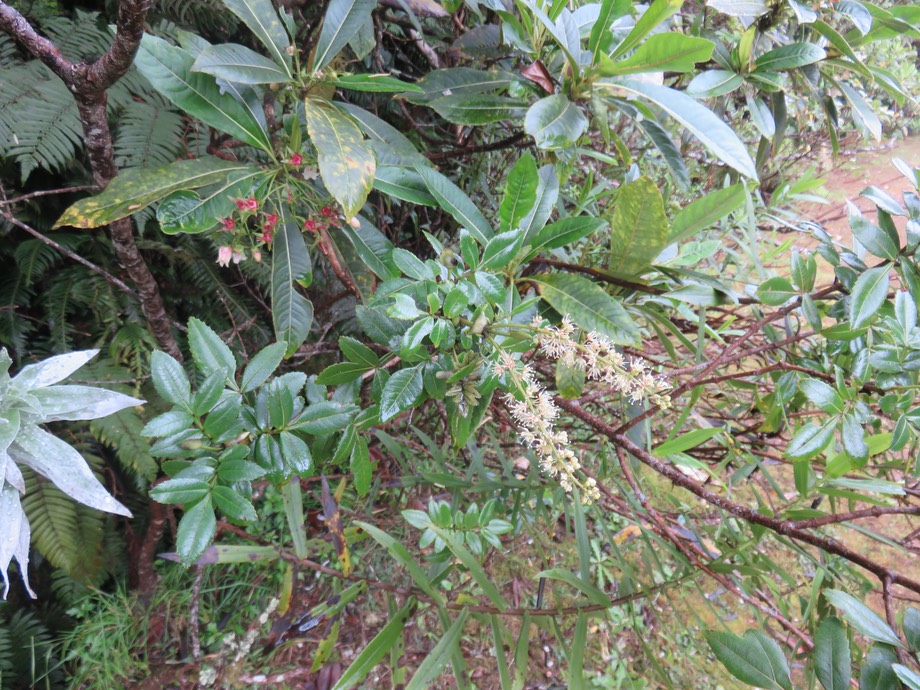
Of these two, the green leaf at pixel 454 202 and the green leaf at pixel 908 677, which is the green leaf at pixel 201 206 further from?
the green leaf at pixel 908 677

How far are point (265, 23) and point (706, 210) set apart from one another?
2.38 feet

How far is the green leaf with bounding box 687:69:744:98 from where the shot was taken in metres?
0.93

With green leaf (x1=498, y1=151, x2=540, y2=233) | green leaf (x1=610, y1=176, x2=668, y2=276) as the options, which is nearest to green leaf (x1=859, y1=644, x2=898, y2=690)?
green leaf (x1=610, y1=176, x2=668, y2=276)

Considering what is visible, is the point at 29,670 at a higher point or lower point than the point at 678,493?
lower

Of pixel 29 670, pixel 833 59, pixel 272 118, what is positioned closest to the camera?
pixel 272 118

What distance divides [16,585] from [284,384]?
1531mm

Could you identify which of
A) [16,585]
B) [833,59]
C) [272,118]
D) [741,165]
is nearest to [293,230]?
[272,118]

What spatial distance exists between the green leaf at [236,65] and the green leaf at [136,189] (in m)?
0.15

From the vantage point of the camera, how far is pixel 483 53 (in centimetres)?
104

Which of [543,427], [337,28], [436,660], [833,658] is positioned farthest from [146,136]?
[833,658]

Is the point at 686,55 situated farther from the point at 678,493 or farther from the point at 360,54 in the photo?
the point at 678,493

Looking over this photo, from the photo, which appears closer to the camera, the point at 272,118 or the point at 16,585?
the point at 272,118

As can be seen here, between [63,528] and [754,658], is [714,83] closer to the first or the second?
[754,658]

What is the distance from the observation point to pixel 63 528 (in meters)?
1.34
